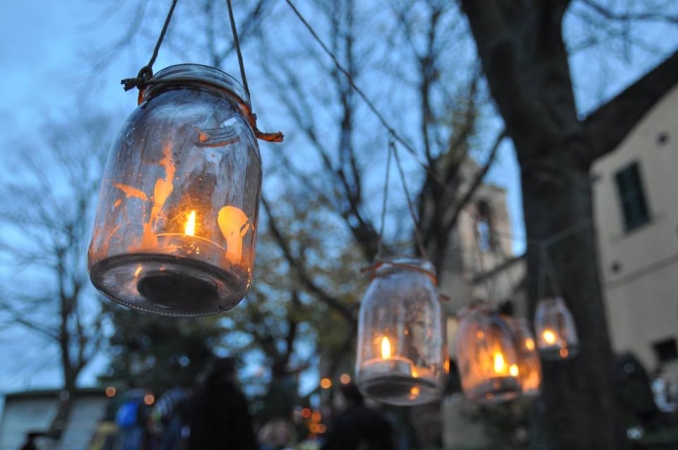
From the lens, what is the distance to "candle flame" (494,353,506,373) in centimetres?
263

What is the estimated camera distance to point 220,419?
14.0 ft

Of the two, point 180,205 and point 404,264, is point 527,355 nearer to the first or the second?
point 404,264

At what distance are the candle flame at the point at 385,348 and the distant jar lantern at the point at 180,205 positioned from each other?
33.8 inches

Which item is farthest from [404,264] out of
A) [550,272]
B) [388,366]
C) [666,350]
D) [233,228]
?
[666,350]

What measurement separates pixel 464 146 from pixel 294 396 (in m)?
8.20

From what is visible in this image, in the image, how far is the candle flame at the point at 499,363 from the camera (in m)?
2.63

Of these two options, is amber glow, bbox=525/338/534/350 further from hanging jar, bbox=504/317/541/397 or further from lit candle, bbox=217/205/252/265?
lit candle, bbox=217/205/252/265

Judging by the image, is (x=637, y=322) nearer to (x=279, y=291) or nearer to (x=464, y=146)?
(x=464, y=146)

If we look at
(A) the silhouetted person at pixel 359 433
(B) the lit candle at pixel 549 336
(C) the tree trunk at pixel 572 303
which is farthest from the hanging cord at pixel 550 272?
(A) the silhouetted person at pixel 359 433

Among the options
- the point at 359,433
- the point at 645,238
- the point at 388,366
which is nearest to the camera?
the point at 388,366

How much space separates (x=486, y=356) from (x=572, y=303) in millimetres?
1945

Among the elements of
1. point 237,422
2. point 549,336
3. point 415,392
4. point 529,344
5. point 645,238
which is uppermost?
point 645,238

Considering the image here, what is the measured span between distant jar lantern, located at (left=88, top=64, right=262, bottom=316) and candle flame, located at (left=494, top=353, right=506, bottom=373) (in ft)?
5.30

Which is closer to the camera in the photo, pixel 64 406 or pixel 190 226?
pixel 190 226
